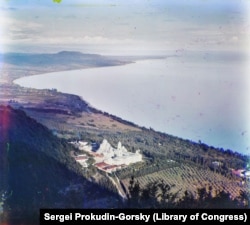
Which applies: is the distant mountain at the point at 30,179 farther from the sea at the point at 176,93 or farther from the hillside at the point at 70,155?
the sea at the point at 176,93

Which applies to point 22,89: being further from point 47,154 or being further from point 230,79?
point 230,79

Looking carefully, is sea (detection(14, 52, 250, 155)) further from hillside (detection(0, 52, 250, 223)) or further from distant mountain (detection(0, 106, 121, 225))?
distant mountain (detection(0, 106, 121, 225))

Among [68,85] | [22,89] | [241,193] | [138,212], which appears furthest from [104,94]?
[241,193]

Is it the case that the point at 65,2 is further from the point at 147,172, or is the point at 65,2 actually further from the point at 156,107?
the point at 147,172

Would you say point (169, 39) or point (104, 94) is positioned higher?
point (169, 39)

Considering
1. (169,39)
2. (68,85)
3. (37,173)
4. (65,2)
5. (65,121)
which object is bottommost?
(37,173)

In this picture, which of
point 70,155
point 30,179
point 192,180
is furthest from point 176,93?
point 30,179
